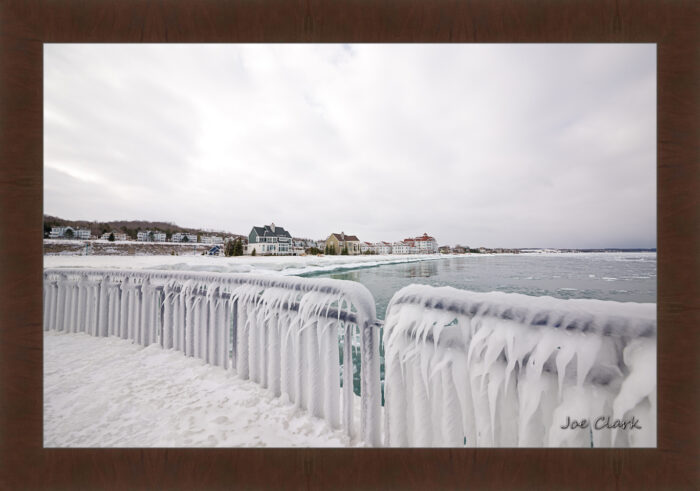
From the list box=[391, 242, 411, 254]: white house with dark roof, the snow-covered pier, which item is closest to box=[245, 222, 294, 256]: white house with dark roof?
the snow-covered pier

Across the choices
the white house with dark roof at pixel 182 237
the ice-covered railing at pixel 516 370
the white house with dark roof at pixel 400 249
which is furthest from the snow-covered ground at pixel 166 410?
the white house with dark roof at pixel 400 249

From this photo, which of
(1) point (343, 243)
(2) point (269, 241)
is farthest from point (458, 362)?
(2) point (269, 241)

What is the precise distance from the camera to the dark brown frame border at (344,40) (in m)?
0.97

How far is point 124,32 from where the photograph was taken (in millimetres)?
1153

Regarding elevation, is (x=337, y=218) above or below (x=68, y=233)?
above

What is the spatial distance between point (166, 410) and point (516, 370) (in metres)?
1.57

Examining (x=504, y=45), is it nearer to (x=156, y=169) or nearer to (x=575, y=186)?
(x=575, y=186)

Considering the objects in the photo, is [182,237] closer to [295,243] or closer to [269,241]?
[269,241]

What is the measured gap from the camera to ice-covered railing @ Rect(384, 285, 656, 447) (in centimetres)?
68

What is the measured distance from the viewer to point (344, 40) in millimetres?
1148

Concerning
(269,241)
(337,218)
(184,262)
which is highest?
(337,218)

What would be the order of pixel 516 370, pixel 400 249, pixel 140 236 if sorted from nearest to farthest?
pixel 516 370 < pixel 140 236 < pixel 400 249

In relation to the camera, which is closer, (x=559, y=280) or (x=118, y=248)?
(x=118, y=248)

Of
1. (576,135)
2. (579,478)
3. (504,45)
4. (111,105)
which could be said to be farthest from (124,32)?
(579,478)
